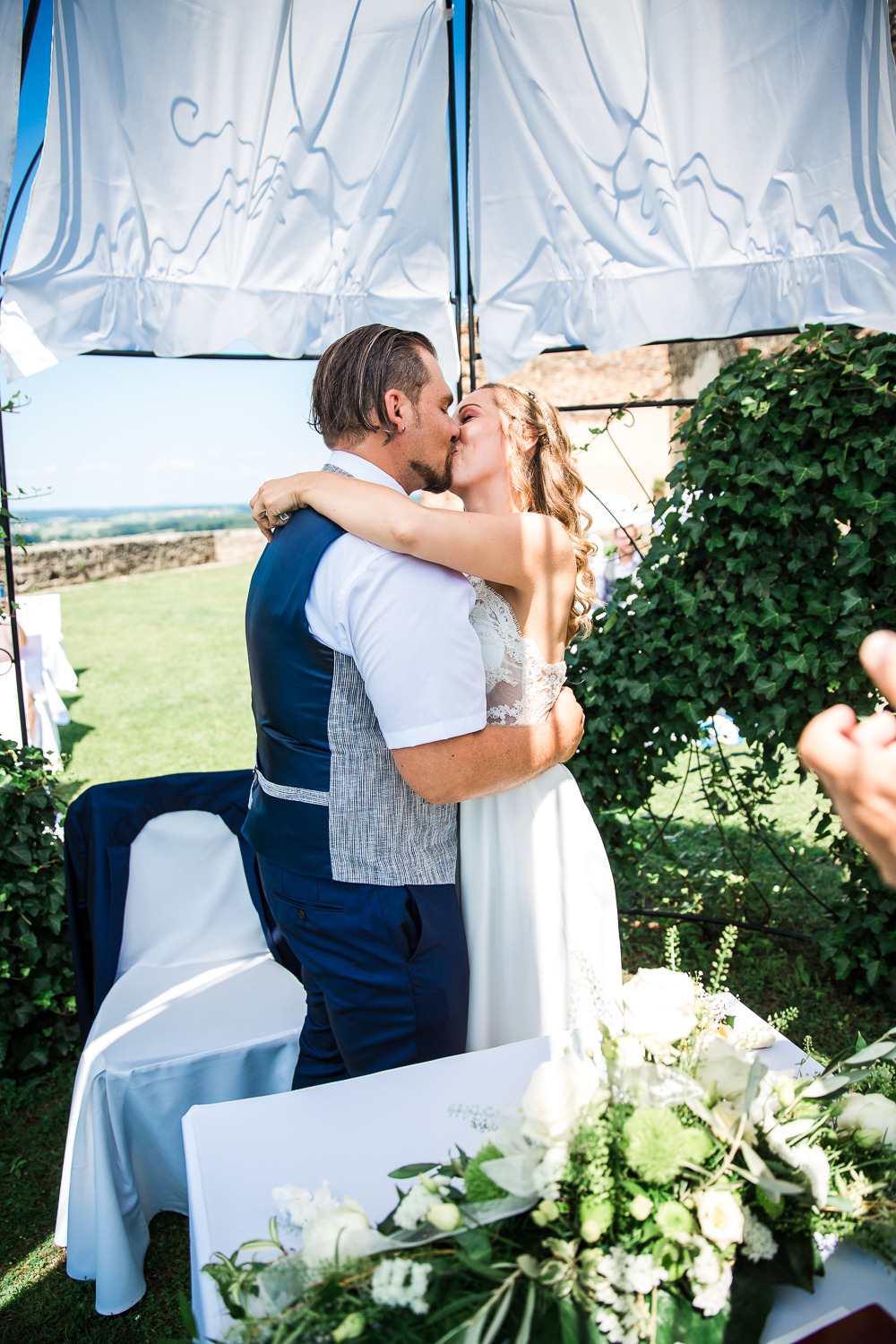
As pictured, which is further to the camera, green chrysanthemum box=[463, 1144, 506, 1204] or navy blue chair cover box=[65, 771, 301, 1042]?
navy blue chair cover box=[65, 771, 301, 1042]

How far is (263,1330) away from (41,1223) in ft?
6.15

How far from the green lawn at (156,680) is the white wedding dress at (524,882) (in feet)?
8.79

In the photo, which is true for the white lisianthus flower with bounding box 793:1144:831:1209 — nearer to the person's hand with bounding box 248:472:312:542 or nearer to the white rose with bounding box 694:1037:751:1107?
the white rose with bounding box 694:1037:751:1107

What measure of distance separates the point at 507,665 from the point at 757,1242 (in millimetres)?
1181

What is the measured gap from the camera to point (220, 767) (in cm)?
707

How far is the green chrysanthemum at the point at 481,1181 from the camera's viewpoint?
1.00 metres

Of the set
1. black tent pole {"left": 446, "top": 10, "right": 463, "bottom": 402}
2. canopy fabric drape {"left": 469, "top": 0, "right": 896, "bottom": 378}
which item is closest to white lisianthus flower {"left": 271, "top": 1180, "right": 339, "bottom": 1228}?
canopy fabric drape {"left": 469, "top": 0, "right": 896, "bottom": 378}

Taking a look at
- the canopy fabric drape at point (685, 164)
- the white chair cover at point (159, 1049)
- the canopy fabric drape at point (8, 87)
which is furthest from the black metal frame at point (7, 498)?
the canopy fabric drape at point (685, 164)

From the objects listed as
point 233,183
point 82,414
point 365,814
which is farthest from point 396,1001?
point 82,414

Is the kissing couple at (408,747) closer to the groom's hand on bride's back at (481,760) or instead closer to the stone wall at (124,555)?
the groom's hand on bride's back at (481,760)

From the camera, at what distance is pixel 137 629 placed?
14.1 meters

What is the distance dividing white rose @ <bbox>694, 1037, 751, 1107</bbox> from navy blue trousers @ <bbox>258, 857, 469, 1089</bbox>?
67 cm

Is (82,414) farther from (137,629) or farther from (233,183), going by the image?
(233,183)

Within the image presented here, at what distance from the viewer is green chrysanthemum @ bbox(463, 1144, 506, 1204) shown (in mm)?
1000
